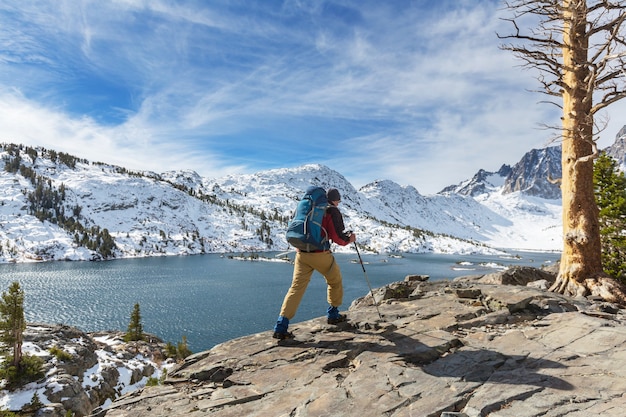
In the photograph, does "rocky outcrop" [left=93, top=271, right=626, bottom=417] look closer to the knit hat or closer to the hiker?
the hiker

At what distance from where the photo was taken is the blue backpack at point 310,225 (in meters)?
8.48

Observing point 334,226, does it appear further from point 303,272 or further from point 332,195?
point 303,272

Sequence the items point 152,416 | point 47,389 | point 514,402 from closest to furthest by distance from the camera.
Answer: point 514,402, point 152,416, point 47,389

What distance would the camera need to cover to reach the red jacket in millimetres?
8852

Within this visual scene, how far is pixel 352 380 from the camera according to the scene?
21.1 ft

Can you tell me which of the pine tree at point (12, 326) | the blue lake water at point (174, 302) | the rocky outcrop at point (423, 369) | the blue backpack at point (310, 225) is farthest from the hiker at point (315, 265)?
the blue lake water at point (174, 302)

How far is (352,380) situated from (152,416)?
3.59 metres

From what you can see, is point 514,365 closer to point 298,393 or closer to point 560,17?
point 298,393

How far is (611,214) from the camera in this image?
25.6m

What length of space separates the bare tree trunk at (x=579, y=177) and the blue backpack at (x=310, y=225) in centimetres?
1033

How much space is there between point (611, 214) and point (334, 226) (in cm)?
2747

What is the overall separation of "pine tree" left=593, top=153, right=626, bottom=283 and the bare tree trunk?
44.4 feet

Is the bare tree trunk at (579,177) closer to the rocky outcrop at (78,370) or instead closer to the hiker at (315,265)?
the hiker at (315,265)

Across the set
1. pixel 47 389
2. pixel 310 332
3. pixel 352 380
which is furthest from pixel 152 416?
pixel 47 389
